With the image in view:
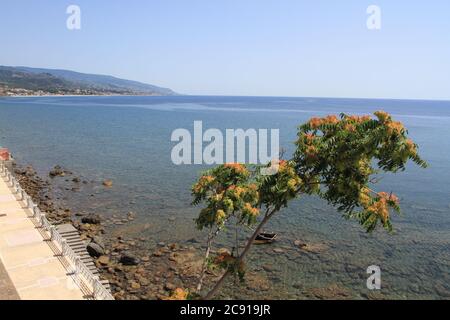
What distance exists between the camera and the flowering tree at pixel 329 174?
11359mm

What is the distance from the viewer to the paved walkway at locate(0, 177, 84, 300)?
1677cm

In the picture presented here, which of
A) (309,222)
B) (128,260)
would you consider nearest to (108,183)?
(128,260)

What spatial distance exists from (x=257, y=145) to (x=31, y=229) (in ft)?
218

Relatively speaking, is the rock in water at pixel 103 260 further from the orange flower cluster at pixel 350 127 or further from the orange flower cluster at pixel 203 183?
the orange flower cluster at pixel 350 127

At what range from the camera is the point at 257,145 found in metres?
86.6

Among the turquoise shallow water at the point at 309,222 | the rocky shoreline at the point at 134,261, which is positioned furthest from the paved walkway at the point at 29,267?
the turquoise shallow water at the point at 309,222

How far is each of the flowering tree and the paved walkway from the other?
7.97m

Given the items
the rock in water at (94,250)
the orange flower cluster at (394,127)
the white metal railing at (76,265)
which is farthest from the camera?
the rock in water at (94,250)

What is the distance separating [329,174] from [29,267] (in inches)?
624

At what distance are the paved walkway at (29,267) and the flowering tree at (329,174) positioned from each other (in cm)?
797

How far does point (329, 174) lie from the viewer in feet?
43.7

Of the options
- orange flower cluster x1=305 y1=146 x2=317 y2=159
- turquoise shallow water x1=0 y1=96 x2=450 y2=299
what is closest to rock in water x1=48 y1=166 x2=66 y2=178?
turquoise shallow water x1=0 y1=96 x2=450 y2=299
